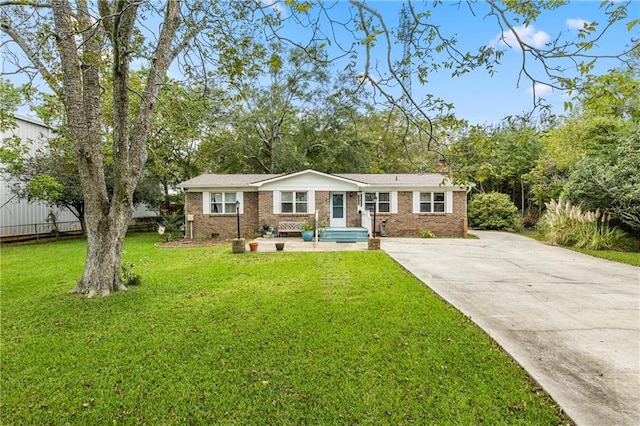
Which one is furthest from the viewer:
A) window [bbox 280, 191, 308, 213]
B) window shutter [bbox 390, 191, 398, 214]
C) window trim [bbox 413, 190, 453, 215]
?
window shutter [bbox 390, 191, 398, 214]

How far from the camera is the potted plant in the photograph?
14342 mm

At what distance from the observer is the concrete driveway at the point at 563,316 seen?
9.64ft

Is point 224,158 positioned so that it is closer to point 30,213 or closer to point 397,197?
point 30,213

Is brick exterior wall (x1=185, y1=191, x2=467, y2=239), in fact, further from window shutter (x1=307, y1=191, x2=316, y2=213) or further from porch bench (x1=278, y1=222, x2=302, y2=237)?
porch bench (x1=278, y1=222, x2=302, y2=237)

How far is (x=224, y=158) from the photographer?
24.5 metres

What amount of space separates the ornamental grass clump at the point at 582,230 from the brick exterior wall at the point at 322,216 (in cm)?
379

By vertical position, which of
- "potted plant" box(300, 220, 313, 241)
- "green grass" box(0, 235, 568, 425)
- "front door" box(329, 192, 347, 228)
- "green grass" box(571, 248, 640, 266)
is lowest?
"green grass" box(0, 235, 568, 425)

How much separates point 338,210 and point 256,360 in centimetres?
1301

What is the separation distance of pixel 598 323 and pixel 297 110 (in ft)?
73.7

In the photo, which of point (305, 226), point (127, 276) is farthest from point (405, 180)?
point (127, 276)

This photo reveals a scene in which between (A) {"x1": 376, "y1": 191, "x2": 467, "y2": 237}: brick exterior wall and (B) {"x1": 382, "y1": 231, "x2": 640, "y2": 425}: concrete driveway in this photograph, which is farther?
(A) {"x1": 376, "y1": 191, "x2": 467, "y2": 237}: brick exterior wall

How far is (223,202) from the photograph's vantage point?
53.4ft

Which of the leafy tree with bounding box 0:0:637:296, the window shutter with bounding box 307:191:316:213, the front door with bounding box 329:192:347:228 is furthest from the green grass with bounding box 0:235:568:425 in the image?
the front door with bounding box 329:192:347:228

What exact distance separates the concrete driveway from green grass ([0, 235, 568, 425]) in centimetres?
30
